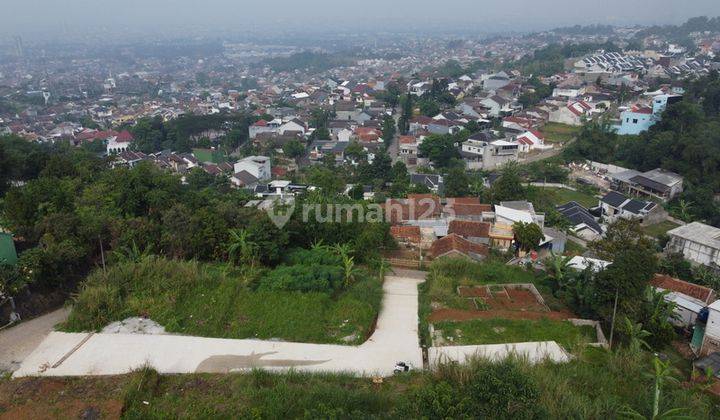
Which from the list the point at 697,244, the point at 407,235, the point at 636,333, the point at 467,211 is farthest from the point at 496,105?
the point at 636,333

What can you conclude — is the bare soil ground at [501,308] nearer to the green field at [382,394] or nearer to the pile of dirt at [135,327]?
the green field at [382,394]

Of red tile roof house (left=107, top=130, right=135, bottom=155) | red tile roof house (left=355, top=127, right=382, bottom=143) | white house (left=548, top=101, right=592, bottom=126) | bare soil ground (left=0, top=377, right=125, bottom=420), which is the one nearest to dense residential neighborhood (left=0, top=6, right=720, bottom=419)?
bare soil ground (left=0, top=377, right=125, bottom=420)

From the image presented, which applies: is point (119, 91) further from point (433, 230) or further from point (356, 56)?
point (433, 230)

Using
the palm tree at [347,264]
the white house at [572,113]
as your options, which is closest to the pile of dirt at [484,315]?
the palm tree at [347,264]

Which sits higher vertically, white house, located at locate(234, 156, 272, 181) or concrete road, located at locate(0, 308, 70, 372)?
concrete road, located at locate(0, 308, 70, 372)

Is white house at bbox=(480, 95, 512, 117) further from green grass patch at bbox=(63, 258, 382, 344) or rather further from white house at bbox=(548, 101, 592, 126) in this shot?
green grass patch at bbox=(63, 258, 382, 344)

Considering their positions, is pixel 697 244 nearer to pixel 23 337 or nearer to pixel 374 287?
pixel 374 287
